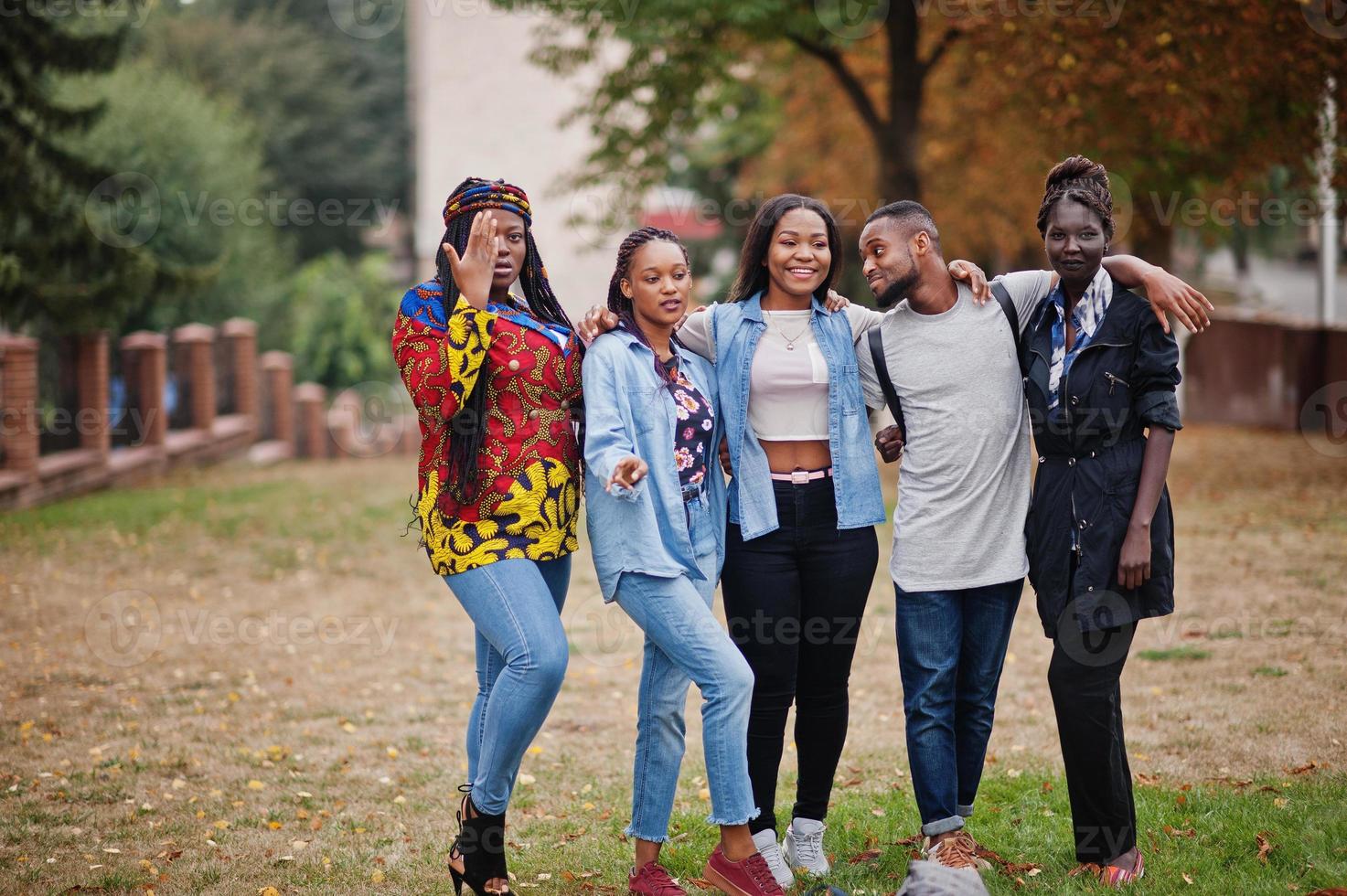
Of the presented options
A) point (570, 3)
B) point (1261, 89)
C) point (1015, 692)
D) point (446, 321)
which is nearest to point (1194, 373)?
point (1261, 89)

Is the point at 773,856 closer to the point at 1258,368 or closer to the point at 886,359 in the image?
the point at 886,359

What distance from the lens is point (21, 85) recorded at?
14781 millimetres

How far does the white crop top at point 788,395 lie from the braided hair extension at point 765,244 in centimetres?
27

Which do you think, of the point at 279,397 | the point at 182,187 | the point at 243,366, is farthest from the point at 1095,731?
the point at 182,187

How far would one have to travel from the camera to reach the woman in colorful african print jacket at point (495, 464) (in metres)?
3.92

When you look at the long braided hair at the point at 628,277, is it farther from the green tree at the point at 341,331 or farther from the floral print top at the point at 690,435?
the green tree at the point at 341,331

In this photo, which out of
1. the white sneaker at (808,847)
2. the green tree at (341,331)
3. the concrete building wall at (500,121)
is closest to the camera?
the white sneaker at (808,847)

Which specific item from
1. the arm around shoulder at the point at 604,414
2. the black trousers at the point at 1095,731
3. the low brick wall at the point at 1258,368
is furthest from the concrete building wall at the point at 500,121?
the black trousers at the point at 1095,731

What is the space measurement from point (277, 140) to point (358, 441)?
1700 centimetres

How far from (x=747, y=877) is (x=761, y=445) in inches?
53.8

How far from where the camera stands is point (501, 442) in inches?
158

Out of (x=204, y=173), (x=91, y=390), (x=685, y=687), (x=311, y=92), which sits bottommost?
(x=685, y=687)

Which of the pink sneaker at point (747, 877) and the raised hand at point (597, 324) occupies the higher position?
the raised hand at point (597, 324)

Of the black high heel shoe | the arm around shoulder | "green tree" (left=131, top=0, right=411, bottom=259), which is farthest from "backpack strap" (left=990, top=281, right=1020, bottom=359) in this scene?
"green tree" (left=131, top=0, right=411, bottom=259)
